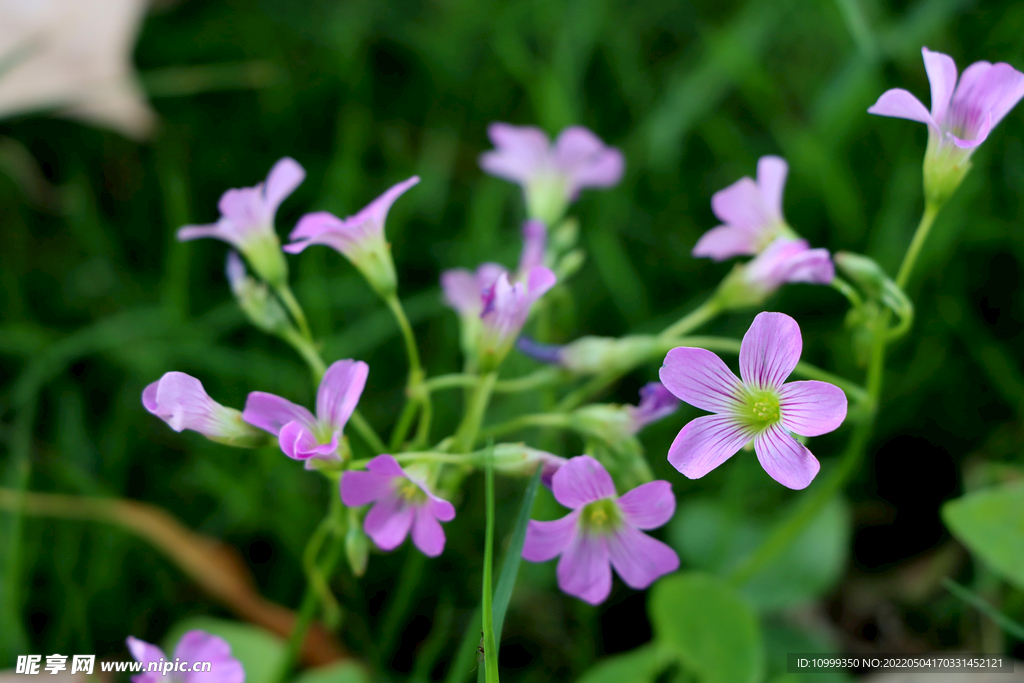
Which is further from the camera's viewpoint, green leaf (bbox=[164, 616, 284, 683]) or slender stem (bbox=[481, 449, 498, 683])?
green leaf (bbox=[164, 616, 284, 683])

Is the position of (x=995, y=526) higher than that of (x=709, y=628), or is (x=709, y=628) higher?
(x=995, y=526)

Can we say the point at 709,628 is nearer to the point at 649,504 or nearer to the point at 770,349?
the point at 649,504

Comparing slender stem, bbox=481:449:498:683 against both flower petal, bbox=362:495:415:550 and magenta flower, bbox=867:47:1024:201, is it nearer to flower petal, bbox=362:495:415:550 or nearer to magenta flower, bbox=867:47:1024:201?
flower petal, bbox=362:495:415:550

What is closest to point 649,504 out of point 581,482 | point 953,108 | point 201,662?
point 581,482

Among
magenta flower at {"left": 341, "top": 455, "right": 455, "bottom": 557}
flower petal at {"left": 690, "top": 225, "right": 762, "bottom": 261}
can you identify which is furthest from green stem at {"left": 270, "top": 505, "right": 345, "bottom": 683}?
flower petal at {"left": 690, "top": 225, "right": 762, "bottom": 261}

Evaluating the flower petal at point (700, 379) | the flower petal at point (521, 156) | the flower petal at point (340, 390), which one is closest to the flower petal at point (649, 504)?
the flower petal at point (700, 379)

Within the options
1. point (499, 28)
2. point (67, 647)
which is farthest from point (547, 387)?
point (499, 28)
